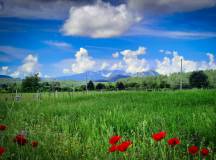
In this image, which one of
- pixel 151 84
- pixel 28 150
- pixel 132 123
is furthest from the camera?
pixel 151 84

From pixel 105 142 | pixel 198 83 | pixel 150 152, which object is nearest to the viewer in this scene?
pixel 150 152

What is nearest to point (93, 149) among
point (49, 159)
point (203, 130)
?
point (49, 159)

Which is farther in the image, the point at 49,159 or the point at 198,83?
the point at 198,83

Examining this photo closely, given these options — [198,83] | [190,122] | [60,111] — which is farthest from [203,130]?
[198,83]

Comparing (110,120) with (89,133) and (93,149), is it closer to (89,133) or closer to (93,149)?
(89,133)

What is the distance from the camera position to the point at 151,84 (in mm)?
82312

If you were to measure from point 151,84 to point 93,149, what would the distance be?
7898 cm

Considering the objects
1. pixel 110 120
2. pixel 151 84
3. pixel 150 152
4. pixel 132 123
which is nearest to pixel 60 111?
pixel 110 120

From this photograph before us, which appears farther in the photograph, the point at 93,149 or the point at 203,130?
the point at 203,130

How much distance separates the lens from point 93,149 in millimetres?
4441

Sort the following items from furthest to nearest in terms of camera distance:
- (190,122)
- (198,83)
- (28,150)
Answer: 1. (198,83)
2. (190,122)
3. (28,150)

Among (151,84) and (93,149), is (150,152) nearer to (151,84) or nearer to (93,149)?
(93,149)

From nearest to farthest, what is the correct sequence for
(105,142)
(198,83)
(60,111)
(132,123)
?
(105,142) → (132,123) → (60,111) → (198,83)

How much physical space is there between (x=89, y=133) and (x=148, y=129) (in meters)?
1.22
